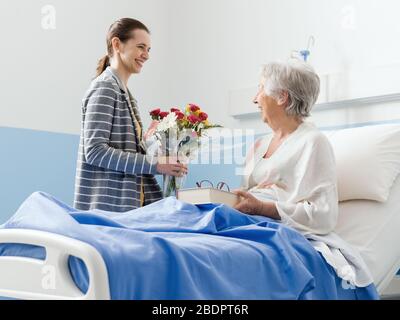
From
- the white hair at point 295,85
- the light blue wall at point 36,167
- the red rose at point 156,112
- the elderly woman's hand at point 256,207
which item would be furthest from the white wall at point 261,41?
the elderly woman's hand at point 256,207

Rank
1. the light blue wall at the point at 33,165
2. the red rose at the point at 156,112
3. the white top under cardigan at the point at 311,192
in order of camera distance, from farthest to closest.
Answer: the light blue wall at the point at 33,165, the red rose at the point at 156,112, the white top under cardigan at the point at 311,192

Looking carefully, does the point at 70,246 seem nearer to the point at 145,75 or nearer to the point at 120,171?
the point at 120,171

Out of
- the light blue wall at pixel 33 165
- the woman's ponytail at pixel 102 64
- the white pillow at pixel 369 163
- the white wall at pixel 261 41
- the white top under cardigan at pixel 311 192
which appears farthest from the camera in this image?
the light blue wall at pixel 33 165

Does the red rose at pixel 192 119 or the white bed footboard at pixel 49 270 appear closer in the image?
the white bed footboard at pixel 49 270

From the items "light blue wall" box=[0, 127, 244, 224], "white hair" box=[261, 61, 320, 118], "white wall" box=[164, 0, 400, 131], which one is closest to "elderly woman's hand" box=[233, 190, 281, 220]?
"white hair" box=[261, 61, 320, 118]

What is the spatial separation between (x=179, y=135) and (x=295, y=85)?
53 cm

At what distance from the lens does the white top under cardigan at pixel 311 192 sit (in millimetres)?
2389

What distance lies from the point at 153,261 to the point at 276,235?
0.59m

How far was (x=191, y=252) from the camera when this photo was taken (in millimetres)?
1862

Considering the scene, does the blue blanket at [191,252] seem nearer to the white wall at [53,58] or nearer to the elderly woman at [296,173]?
the elderly woman at [296,173]

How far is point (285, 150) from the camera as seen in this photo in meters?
2.68

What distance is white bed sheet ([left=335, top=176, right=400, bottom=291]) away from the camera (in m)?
2.52

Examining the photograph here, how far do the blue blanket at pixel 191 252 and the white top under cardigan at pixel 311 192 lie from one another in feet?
0.20

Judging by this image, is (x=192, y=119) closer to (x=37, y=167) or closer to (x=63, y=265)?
(x=37, y=167)
